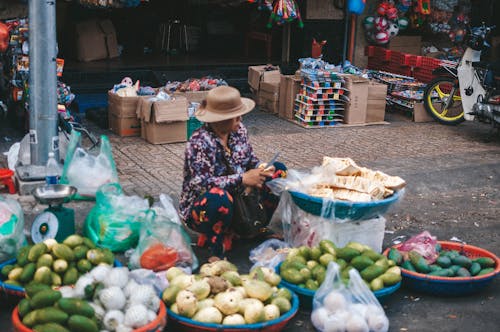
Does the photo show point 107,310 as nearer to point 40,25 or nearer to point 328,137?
point 40,25

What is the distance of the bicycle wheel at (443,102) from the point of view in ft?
33.3

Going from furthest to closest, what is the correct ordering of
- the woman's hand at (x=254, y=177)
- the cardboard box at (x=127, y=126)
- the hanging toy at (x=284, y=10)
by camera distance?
1. the hanging toy at (x=284, y=10)
2. the cardboard box at (x=127, y=126)
3. the woman's hand at (x=254, y=177)

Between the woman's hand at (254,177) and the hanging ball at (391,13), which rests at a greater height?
the hanging ball at (391,13)

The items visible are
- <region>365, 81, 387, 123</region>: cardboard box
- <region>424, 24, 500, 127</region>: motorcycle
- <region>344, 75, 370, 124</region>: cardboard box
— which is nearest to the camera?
<region>424, 24, 500, 127</region>: motorcycle

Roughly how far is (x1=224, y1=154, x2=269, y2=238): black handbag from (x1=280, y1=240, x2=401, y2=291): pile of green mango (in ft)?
1.77

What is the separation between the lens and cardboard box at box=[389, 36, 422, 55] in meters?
12.6

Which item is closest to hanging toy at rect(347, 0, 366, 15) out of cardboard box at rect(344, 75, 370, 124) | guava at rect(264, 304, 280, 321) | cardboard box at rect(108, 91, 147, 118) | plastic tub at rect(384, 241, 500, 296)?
cardboard box at rect(344, 75, 370, 124)

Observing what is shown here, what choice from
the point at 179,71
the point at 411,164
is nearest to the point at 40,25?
the point at 411,164

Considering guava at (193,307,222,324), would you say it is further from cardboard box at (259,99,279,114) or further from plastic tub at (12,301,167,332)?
cardboard box at (259,99,279,114)

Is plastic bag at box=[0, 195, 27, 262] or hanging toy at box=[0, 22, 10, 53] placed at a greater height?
hanging toy at box=[0, 22, 10, 53]

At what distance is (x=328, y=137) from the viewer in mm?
9250

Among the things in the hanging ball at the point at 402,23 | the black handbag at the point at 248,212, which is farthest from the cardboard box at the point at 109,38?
the black handbag at the point at 248,212

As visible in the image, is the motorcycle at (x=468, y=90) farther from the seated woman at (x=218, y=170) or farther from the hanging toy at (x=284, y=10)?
the seated woman at (x=218, y=170)

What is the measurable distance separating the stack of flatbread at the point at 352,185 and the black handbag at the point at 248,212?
0.45m
